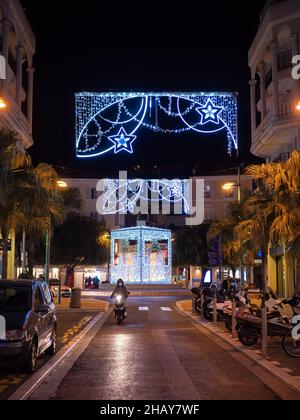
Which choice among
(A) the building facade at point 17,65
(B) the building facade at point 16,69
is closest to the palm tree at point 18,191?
(B) the building facade at point 16,69

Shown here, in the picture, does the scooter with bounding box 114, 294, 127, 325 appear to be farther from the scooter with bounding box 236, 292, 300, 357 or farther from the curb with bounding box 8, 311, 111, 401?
the scooter with bounding box 236, 292, 300, 357

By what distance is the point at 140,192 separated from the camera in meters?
59.2

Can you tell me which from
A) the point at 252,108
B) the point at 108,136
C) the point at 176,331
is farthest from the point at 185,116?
the point at 176,331

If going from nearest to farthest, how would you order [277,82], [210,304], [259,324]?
[259,324] < [210,304] < [277,82]

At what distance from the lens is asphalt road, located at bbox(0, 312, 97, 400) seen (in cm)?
988

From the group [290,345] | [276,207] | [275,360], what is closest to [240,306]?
[290,345]

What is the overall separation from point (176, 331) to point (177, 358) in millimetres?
6694

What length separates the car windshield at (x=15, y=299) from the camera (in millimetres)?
12070

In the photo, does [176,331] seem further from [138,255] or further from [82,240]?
[82,240]

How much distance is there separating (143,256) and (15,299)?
39728 millimetres

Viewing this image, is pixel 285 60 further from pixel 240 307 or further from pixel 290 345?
pixel 290 345

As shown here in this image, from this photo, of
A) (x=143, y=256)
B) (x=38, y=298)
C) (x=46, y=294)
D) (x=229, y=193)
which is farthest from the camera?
(x=229, y=193)

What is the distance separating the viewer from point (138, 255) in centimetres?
5188

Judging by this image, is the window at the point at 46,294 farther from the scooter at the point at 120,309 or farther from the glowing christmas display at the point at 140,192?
the glowing christmas display at the point at 140,192
